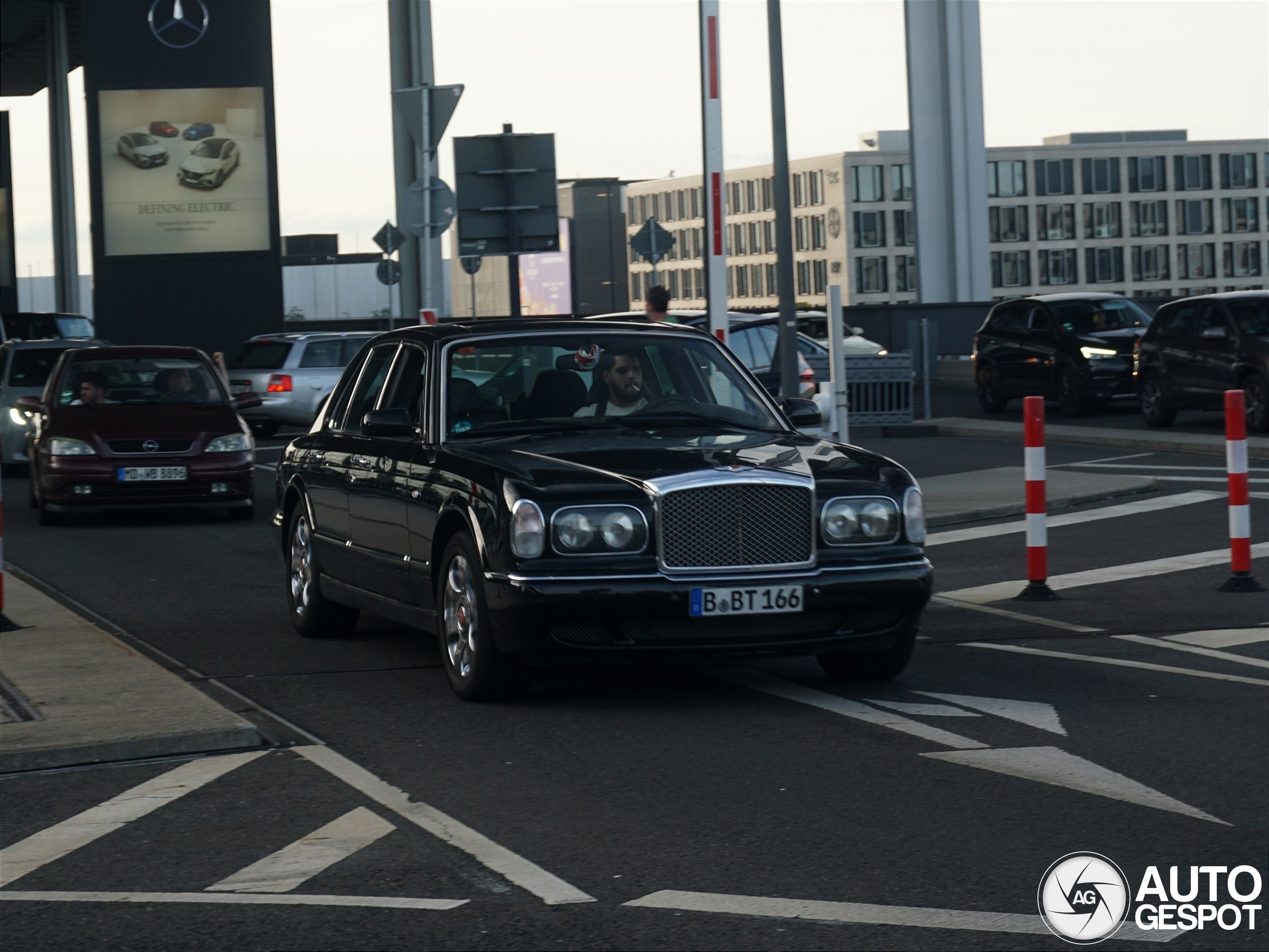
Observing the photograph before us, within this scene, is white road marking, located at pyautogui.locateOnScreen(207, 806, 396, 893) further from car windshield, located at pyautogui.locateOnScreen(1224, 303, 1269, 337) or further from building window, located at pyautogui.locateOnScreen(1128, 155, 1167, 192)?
building window, located at pyautogui.locateOnScreen(1128, 155, 1167, 192)

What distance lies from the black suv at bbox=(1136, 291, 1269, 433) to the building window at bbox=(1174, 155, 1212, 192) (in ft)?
413

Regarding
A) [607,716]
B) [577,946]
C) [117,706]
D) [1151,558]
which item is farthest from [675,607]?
[1151,558]

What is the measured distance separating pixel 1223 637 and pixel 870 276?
443 feet

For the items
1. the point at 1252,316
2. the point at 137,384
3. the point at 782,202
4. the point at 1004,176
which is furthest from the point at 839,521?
the point at 1004,176

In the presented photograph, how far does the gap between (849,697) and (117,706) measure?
2.85 meters

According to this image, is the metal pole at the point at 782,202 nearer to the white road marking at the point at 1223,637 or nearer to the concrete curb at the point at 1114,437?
the concrete curb at the point at 1114,437

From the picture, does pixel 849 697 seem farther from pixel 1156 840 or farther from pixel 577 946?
pixel 577 946

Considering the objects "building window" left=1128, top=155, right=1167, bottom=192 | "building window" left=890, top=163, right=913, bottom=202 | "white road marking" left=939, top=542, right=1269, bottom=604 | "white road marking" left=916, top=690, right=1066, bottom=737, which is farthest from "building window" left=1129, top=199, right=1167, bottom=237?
"white road marking" left=916, top=690, right=1066, bottom=737

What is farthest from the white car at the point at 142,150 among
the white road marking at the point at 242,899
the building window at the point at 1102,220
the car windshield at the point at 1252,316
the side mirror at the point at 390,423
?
the building window at the point at 1102,220

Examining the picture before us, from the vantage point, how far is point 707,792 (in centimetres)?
619

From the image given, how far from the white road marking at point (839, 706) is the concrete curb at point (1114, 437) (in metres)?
12.5

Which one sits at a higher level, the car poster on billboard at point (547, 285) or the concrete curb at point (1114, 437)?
the car poster on billboard at point (547, 285)

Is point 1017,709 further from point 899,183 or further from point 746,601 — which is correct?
point 899,183

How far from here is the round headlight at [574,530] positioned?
7391mm
